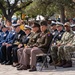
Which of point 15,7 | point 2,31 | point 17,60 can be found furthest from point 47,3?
point 15,7

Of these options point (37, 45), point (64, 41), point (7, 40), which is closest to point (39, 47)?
point (37, 45)

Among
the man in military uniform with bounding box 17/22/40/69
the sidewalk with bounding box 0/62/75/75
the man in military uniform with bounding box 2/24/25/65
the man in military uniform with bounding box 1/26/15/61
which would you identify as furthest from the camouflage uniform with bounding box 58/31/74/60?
the man in military uniform with bounding box 1/26/15/61

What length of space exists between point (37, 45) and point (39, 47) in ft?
0.64

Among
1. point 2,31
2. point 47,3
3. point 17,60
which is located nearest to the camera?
point 17,60

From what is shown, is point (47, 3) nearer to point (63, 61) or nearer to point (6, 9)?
point (63, 61)

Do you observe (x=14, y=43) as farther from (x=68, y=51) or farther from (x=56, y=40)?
(x=68, y=51)

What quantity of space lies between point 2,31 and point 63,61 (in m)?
3.18

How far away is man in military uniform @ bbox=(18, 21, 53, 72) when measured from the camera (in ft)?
26.0

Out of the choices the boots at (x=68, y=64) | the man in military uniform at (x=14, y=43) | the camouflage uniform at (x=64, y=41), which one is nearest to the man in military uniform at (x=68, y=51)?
the boots at (x=68, y=64)

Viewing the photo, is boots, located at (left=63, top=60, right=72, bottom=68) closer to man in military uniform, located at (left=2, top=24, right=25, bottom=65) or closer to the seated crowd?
the seated crowd

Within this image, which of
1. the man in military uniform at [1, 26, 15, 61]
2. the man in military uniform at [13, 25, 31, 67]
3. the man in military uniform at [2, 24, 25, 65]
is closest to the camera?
the man in military uniform at [13, 25, 31, 67]

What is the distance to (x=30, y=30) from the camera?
9.09 meters

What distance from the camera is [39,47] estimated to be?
8023 mm

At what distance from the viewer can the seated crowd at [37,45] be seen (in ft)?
26.2
